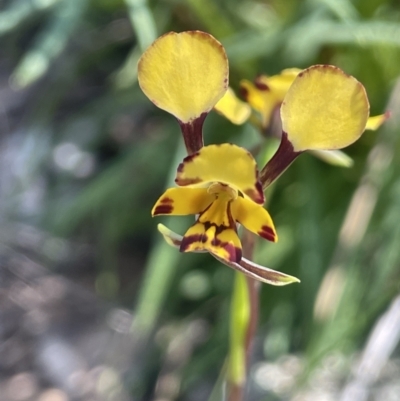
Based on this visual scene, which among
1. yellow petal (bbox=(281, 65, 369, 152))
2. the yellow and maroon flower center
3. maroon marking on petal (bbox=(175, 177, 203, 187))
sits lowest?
the yellow and maroon flower center

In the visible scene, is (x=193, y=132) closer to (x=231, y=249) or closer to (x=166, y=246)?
(x=231, y=249)

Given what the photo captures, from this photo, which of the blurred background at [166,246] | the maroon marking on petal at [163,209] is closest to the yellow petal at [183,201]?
the maroon marking on petal at [163,209]

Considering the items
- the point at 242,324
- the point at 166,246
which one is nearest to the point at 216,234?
the point at 242,324

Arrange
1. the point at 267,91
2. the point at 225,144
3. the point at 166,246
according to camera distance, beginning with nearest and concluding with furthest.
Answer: the point at 225,144 → the point at 267,91 → the point at 166,246

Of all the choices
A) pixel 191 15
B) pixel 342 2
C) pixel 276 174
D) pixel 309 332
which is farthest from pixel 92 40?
pixel 276 174

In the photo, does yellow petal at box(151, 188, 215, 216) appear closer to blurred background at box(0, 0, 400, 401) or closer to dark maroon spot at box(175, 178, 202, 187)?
dark maroon spot at box(175, 178, 202, 187)

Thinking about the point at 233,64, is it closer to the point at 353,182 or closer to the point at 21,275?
the point at 353,182

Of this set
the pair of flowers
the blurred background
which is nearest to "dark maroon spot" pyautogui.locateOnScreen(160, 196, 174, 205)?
the pair of flowers
